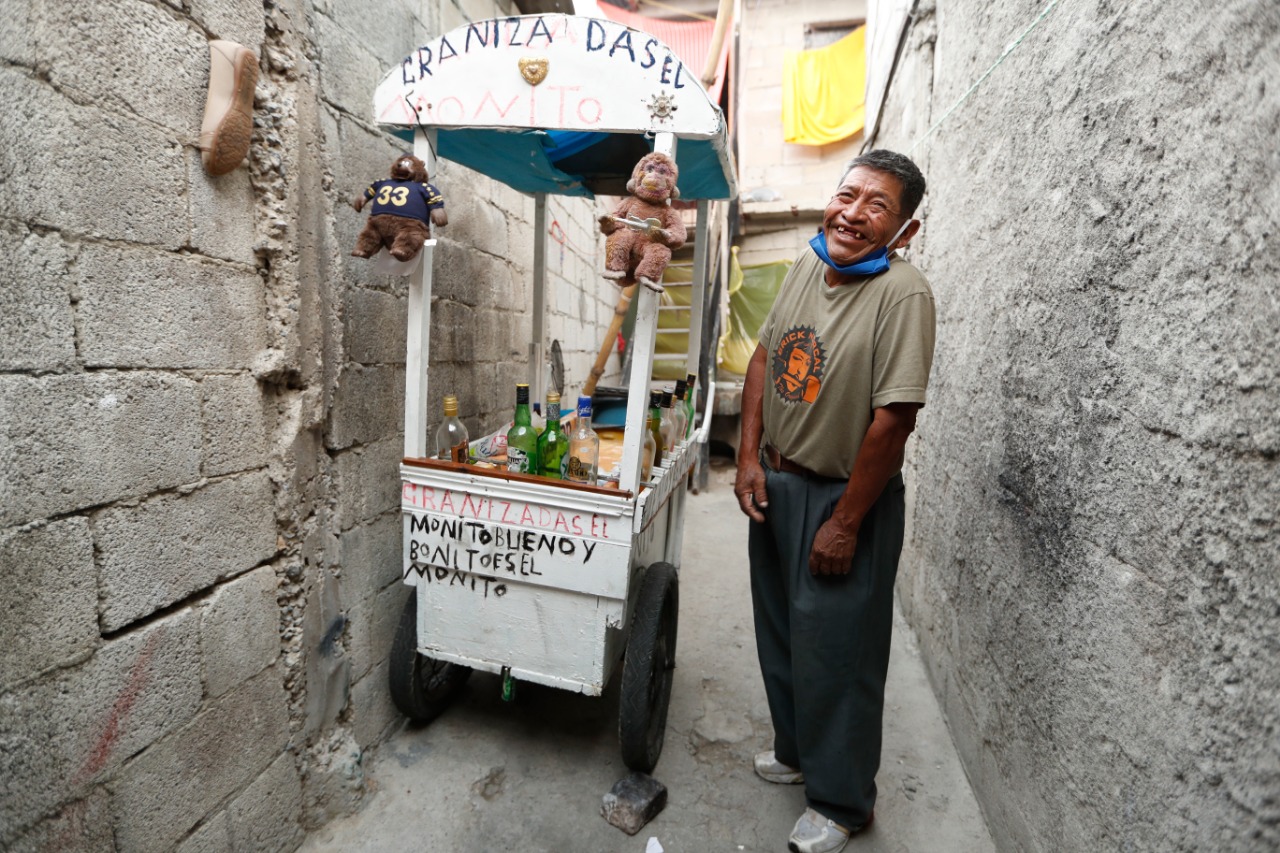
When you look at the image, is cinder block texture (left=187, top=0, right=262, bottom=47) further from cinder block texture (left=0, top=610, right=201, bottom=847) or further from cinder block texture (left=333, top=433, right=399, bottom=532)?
cinder block texture (left=0, top=610, right=201, bottom=847)

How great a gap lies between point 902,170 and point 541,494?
1.33m

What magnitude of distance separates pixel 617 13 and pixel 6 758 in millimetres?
7266

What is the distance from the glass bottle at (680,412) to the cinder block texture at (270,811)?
1741mm

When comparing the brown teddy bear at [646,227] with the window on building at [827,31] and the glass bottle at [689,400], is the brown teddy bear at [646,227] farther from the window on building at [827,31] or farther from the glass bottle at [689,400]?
the window on building at [827,31]

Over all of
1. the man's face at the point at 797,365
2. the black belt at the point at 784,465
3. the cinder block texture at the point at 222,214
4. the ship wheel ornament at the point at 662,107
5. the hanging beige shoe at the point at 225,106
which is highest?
the ship wheel ornament at the point at 662,107

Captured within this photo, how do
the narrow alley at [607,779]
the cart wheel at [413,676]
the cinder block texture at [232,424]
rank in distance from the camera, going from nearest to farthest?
the cinder block texture at [232,424], the narrow alley at [607,779], the cart wheel at [413,676]

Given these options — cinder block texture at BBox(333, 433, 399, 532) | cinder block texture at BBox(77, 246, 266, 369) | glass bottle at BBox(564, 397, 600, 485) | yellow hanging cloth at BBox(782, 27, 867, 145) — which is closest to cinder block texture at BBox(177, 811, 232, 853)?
cinder block texture at BBox(333, 433, 399, 532)

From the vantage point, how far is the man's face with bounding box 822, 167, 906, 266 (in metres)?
1.63

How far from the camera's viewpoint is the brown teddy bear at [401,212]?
168cm

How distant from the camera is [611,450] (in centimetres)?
244

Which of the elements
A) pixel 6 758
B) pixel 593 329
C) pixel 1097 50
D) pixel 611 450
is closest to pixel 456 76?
pixel 611 450

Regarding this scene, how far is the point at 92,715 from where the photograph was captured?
1.25 meters

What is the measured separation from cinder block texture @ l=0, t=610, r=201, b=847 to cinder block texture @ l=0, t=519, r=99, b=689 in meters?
0.05

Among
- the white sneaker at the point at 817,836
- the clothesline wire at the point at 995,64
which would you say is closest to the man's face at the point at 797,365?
the clothesline wire at the point at 995,64
